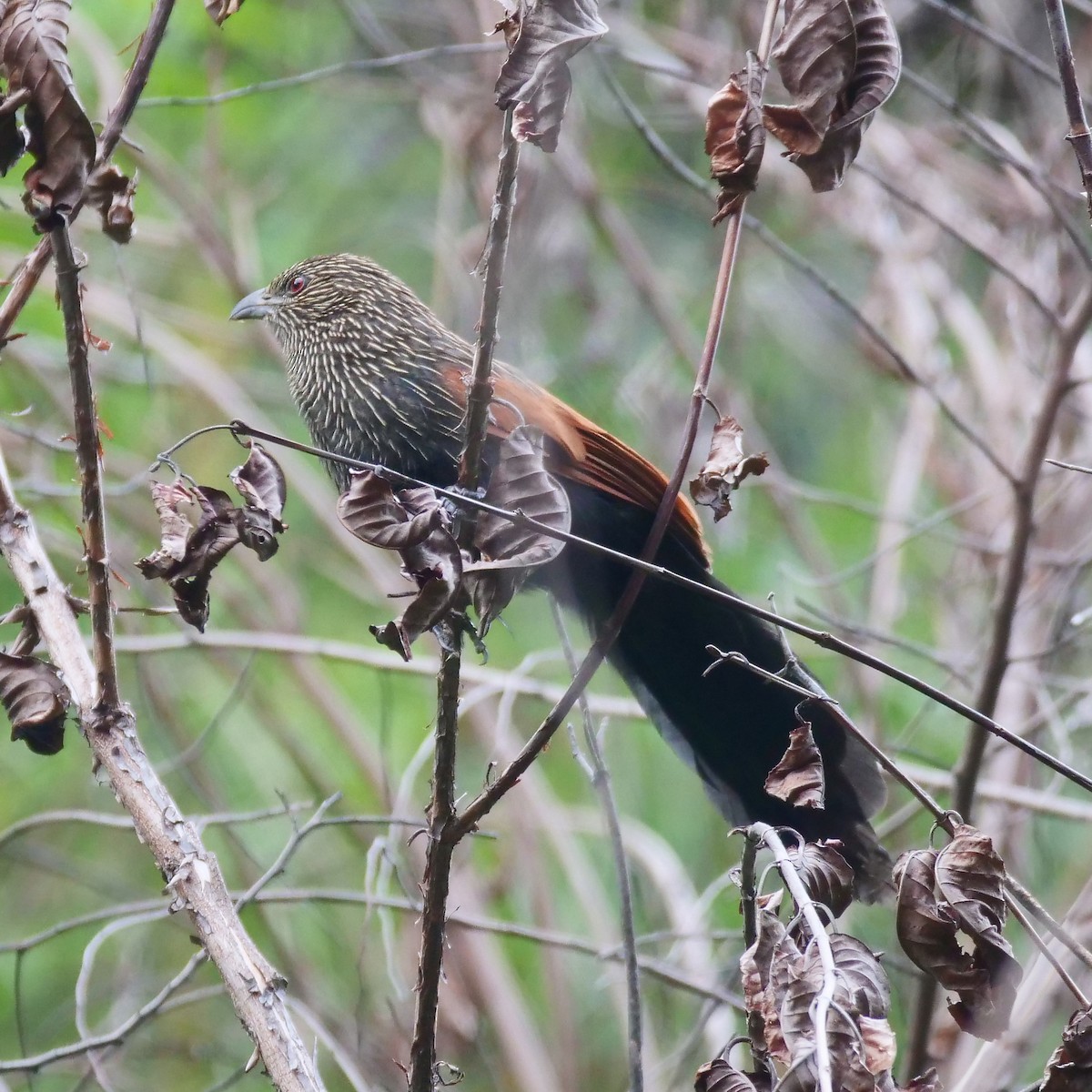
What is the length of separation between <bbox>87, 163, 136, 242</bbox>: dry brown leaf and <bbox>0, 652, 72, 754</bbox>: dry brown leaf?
0.71m

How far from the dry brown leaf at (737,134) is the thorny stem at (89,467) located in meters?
0.81

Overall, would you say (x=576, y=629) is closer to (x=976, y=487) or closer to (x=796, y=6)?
(x=976, y=487)

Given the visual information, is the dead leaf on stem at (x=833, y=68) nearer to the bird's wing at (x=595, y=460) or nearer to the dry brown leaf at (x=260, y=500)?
the dry brown leaf at (x=260, y=500)

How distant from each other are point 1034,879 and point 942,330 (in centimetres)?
258

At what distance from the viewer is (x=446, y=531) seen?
1.73m

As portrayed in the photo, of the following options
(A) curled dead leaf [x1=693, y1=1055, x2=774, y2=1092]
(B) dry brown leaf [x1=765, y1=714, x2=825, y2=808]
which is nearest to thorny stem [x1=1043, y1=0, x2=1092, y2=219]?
(B) dry brown leaf [x1=765, y1=714, x2=825, y2=808]

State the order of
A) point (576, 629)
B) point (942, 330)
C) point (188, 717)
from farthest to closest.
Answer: point (576, 629), point (942, 330), point (188, 717)

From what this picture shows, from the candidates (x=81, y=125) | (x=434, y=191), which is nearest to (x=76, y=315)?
Answer: (x=81, y=125)

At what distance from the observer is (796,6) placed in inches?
61.3

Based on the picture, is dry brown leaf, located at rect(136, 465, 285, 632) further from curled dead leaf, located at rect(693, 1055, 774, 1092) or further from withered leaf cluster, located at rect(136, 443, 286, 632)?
curled dead leaf, located at rect(693, 1055, 774, 1092)

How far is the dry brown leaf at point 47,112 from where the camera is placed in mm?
1632

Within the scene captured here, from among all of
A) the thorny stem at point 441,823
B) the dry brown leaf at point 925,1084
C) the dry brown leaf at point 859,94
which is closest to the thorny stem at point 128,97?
the thorny stem at point 441,823

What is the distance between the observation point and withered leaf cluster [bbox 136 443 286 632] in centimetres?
173

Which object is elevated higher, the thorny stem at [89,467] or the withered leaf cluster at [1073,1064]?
the thorny stem at [89,467]
